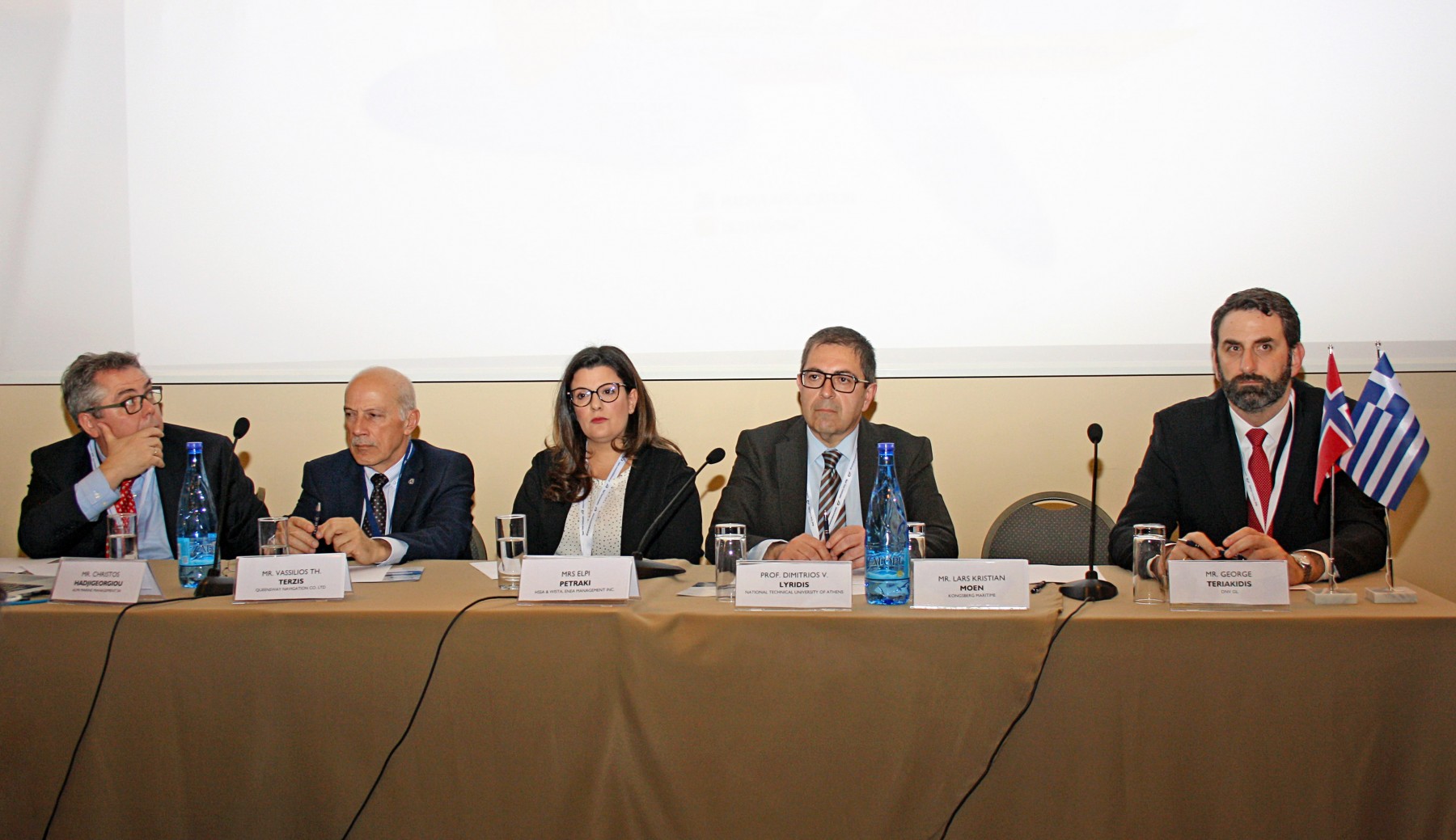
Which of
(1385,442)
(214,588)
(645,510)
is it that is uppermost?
(1385,442)

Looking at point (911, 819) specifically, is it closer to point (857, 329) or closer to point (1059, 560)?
point (1059, 560)

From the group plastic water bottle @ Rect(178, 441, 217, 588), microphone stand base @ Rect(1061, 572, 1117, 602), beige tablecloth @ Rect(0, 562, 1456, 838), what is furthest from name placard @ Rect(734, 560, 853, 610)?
plastic water bottle @ Rect(178, 441, 217, 588)

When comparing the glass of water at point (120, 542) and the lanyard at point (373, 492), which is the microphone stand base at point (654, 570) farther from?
the glass of water at point (120, 542)

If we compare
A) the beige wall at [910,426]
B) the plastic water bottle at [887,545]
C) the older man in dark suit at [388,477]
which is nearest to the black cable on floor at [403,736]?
the plastic water bottle at [887,545]

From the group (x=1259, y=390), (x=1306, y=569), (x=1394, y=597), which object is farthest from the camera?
(x=1259, y=390)

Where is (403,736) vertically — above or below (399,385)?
below

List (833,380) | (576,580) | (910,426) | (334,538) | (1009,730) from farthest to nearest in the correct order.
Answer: (910,426)
(833,380)
(334,538)
(576,580)
(1009,730)

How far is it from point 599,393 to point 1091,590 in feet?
4.99

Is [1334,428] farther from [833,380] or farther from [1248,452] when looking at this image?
[833,380]

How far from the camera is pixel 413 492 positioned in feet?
9.86

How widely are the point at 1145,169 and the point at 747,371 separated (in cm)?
151

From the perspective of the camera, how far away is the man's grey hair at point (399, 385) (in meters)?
2.99

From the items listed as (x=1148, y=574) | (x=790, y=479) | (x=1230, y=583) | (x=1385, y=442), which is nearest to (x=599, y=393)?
(x=790, y=479)

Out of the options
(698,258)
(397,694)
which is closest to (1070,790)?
(397,694)
